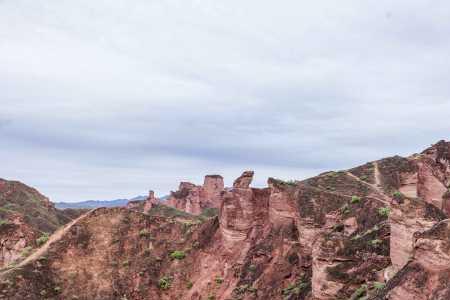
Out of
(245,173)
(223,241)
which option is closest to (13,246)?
(223,241)

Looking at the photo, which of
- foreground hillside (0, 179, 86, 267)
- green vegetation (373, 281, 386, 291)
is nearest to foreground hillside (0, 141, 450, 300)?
green vegetation (373, 281, 386, 291)

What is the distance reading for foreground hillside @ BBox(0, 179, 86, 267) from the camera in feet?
166

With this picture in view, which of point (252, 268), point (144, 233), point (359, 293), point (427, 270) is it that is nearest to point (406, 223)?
point (359, 293)

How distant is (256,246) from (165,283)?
1014 centimetres

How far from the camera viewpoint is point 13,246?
50.6 metres

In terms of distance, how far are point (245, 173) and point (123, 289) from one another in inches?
636

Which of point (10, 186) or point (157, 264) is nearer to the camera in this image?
point (157, 264)

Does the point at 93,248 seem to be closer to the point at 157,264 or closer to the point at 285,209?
the point at 157,264

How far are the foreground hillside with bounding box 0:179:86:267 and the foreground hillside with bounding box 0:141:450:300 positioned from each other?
572 cm

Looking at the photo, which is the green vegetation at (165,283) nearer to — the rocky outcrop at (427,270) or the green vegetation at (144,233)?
the green vegetation at (144,233)

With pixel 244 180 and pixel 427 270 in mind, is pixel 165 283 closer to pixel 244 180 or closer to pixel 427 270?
pixel 244 180

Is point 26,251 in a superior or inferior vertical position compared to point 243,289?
superior

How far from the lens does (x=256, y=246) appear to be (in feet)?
131

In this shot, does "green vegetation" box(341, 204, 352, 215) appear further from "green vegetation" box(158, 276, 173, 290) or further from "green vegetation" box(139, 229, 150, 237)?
"green vegetation" box(139, 229, 150, 237)
